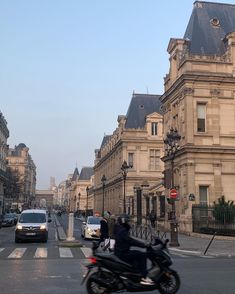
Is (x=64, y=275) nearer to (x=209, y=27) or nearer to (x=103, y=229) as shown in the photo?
(x=103, y=229)

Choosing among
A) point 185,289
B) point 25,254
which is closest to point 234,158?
point 25,254

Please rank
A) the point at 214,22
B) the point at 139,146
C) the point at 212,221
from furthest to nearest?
the point at 139,146, the point at 214,22, the point at 212,221

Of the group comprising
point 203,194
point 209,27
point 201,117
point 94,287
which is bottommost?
point 94,287

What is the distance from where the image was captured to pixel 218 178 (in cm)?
3812

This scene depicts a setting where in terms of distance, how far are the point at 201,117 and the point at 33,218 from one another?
18.2 meters

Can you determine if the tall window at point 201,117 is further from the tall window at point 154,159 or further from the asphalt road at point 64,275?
the tall window at point 154,159

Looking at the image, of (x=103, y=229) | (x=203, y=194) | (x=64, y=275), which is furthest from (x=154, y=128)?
(x=64, y=275)

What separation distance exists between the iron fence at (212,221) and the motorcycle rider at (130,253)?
72.0 feet

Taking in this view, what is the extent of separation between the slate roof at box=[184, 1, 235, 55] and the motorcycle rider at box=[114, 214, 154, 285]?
3356cm

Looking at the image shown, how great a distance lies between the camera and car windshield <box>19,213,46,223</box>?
90.0 feet

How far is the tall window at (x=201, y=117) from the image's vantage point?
3882cm

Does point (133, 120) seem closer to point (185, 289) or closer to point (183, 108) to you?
point (183, 108)

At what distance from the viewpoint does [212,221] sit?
33500mm

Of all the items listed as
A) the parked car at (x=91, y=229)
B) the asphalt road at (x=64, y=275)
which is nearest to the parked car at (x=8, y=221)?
the parked car at (x=91, y=229)
